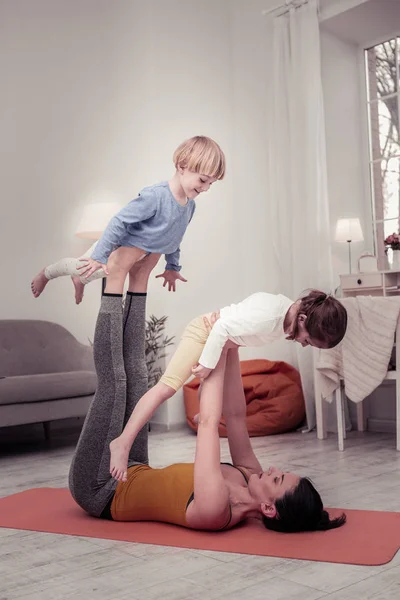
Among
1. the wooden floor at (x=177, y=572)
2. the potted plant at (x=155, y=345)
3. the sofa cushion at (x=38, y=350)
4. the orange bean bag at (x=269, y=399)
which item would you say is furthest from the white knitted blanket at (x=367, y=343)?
the sofa cushion at (x=38, y=350)

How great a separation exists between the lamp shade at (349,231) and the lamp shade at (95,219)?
1609 millimetres

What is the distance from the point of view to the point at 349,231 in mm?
4484

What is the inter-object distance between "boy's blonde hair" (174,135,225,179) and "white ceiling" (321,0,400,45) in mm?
2721

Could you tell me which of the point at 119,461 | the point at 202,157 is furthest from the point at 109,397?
the point at 202,157

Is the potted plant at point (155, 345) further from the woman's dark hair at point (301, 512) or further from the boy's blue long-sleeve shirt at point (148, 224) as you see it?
the woman's dark hair at point (301, 512)

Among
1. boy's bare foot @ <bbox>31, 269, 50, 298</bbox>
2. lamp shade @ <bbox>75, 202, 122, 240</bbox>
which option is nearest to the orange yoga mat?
boy's bare foot @ <bbox>31, 269, 50, 298</bbox>

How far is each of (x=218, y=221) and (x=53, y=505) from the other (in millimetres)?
3047

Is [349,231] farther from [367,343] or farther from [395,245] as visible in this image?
[367,343]

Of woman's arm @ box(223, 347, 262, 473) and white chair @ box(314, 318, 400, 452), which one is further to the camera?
white chair @ box(314, 318, 400, 452)

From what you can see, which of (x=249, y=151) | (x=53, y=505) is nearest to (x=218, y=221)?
(x=249, y=151)

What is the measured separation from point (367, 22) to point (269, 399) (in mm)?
2734

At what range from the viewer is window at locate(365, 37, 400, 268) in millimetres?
4734

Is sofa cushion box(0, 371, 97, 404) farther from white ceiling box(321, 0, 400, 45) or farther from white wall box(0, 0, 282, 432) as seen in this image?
white ceiling box(321, 0, 400, 45)

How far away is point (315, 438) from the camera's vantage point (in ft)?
13.8
